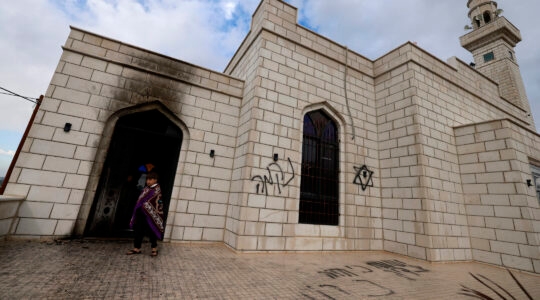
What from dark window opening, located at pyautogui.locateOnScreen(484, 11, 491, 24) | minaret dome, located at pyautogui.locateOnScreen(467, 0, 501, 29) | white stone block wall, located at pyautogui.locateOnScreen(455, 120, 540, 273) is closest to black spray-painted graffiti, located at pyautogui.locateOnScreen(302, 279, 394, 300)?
white stone block wall, located at pyautogui.locateOnScreen(455, 120, 540, 273)

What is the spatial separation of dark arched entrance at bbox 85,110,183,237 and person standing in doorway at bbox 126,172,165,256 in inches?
37.5

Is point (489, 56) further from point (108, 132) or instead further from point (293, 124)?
point (108, 132)

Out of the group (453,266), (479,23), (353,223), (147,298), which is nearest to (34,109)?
(147,298)

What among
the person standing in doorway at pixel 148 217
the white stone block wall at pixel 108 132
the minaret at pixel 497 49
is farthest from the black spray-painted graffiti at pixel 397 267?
the minaret at pixel 497 49

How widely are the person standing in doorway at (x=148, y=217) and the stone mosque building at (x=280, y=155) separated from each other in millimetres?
967

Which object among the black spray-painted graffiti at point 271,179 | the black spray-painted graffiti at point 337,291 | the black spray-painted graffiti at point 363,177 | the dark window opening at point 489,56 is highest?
the dark window opening at point 489,56

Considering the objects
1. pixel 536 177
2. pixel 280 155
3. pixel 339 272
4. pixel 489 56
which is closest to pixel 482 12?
pixel 489 56

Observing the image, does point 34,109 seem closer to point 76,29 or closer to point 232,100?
point 76,29

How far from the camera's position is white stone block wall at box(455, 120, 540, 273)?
5879 millimetres

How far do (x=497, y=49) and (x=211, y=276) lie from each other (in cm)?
2083

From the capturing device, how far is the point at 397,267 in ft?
17.1

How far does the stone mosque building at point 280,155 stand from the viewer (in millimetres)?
5457

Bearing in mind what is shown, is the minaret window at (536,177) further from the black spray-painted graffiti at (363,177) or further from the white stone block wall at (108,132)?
the white stone block wall at (108,132)

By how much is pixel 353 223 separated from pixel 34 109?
28.0 feet
